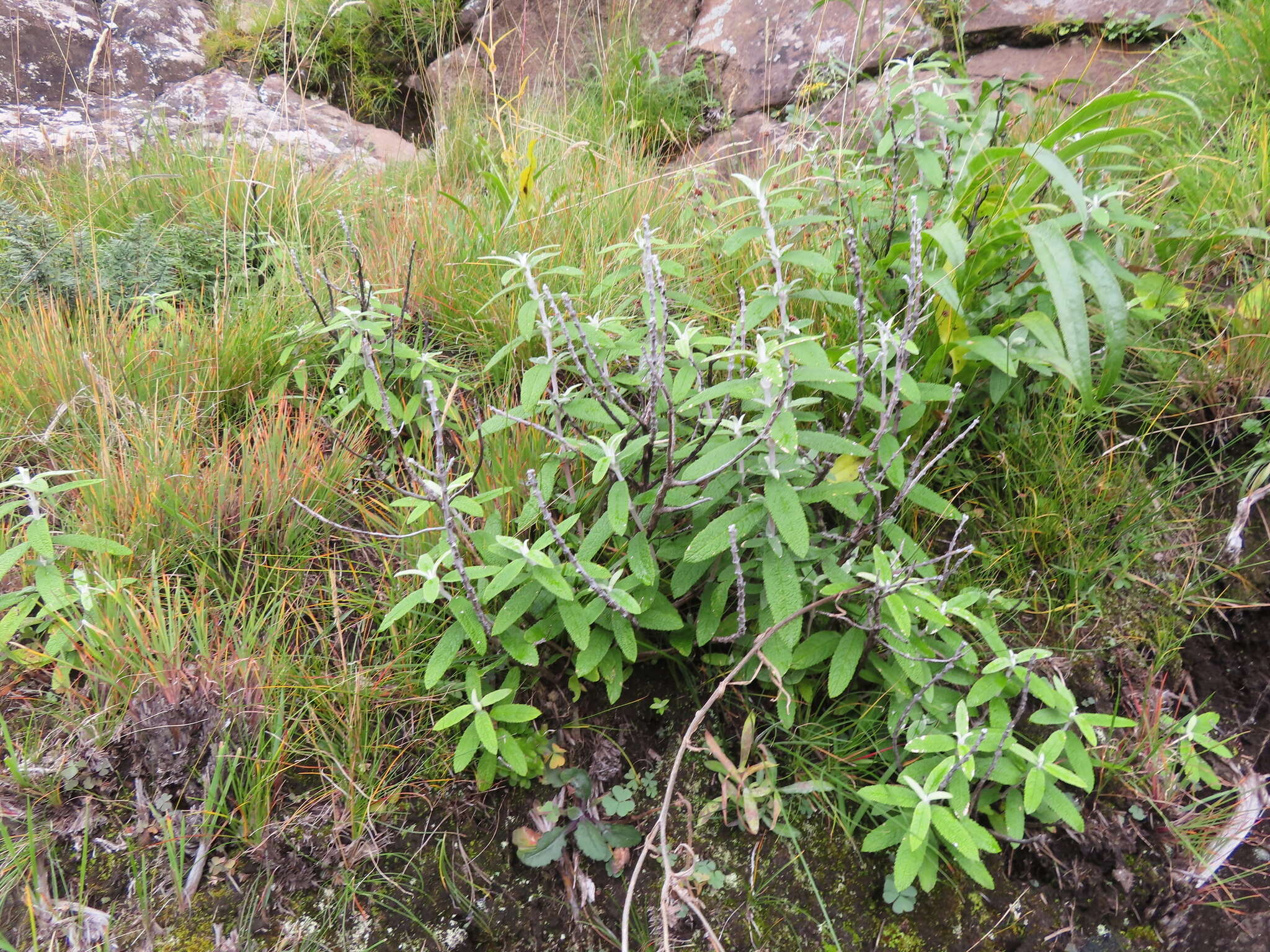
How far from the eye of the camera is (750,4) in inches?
194

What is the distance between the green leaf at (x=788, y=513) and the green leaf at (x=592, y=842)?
752mm

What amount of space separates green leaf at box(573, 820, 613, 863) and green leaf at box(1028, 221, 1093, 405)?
4.40 feet

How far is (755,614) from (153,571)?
4.56ft

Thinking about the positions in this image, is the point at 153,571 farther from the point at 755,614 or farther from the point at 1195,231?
the point at 1195,231

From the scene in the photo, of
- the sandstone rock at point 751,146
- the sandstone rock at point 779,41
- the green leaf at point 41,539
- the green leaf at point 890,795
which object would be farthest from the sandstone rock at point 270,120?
the green leaf at point 890,795

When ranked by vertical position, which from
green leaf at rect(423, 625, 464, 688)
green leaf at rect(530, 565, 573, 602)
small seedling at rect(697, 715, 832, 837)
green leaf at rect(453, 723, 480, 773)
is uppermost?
green leaf at rect(530, 565, 573, 602)

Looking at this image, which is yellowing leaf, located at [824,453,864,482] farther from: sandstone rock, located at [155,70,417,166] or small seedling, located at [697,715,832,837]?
sandstone rock, located at [155,70,417,166]

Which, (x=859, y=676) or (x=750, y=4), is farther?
(x=750, y=4)

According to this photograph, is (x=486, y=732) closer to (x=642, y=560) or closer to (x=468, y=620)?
(x=468, y=620)

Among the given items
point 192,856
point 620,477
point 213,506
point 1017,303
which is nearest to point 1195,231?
point 1017,303

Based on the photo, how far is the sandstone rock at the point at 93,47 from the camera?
4.68 meters

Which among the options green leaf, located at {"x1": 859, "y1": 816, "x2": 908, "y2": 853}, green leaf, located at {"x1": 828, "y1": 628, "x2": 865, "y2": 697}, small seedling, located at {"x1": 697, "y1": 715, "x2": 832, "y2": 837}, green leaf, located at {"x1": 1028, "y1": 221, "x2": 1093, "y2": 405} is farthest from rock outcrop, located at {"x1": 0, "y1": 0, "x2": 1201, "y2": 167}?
green leaf, located at {"x1": 859, "y1": 816, "x2": 908, "y2": 853}

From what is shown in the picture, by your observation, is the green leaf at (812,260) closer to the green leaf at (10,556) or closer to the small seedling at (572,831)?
the small seedling at (572,831)

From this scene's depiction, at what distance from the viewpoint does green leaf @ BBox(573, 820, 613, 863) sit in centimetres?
159
